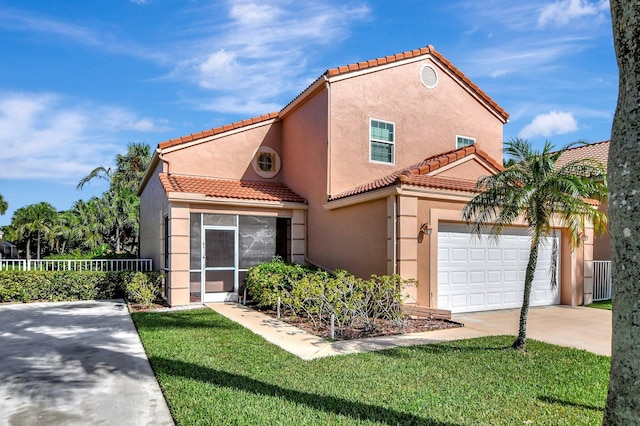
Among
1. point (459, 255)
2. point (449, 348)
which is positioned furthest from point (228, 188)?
point (449, 348)

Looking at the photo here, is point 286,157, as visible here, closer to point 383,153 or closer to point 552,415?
point 383,153

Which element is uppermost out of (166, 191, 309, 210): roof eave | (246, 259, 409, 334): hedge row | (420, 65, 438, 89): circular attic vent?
(420, 65, 438, 89): circular attic vent

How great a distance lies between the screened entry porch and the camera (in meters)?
13.7

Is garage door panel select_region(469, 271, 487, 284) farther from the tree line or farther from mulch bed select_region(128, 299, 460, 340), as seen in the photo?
the tree line

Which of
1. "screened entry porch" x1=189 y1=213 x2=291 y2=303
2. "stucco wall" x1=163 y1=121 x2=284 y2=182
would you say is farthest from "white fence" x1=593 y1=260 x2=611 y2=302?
"stucco wall" x1=163 y1=121 x2=284 y2=182

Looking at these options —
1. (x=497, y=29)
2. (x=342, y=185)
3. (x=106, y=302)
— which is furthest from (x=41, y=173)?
(x=497, y=29)

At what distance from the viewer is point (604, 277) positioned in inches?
589

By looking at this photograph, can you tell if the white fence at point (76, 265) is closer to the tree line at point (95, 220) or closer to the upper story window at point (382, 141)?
the upper story window at point (382, 141)

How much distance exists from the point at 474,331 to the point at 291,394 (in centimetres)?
555

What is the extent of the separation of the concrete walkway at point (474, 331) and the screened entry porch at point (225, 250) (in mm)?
1688

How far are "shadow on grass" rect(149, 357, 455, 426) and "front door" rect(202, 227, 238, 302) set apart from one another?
7.12 m

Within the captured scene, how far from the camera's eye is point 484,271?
39.2 ft

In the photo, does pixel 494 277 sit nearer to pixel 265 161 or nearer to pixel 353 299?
pixel 353 299

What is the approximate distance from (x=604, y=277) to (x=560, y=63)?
8486mm
